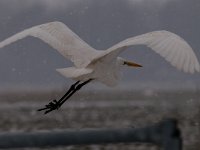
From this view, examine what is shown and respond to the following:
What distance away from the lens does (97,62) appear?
736 cm

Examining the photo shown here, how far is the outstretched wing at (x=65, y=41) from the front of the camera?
745 cm

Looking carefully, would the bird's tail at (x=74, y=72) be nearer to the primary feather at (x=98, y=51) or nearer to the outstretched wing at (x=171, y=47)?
the primary feather at (x=98, y=51)

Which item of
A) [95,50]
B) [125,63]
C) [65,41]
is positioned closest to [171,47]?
[95,50]

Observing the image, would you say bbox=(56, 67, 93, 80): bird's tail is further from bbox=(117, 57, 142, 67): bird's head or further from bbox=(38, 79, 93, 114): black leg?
bbox=(117, 57, 142, 67): bird's head

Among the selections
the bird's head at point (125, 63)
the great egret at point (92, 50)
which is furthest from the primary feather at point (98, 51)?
the bird's head at point (125, 63)

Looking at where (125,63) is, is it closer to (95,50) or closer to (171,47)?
(95,50)

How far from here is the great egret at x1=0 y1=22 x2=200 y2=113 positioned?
19.5 ft

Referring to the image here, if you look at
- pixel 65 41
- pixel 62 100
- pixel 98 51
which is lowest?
pixel 62 100

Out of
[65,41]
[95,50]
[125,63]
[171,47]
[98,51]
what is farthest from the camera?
[125,63]

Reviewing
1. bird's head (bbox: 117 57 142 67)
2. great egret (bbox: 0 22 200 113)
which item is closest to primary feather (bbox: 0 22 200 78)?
great egret (bbox: 0 22 200 113)

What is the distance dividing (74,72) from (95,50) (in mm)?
858

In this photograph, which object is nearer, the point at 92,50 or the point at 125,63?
the point at 92,50

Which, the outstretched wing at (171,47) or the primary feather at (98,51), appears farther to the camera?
the primary feather at (98,51)

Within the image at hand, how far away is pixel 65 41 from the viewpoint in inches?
308
